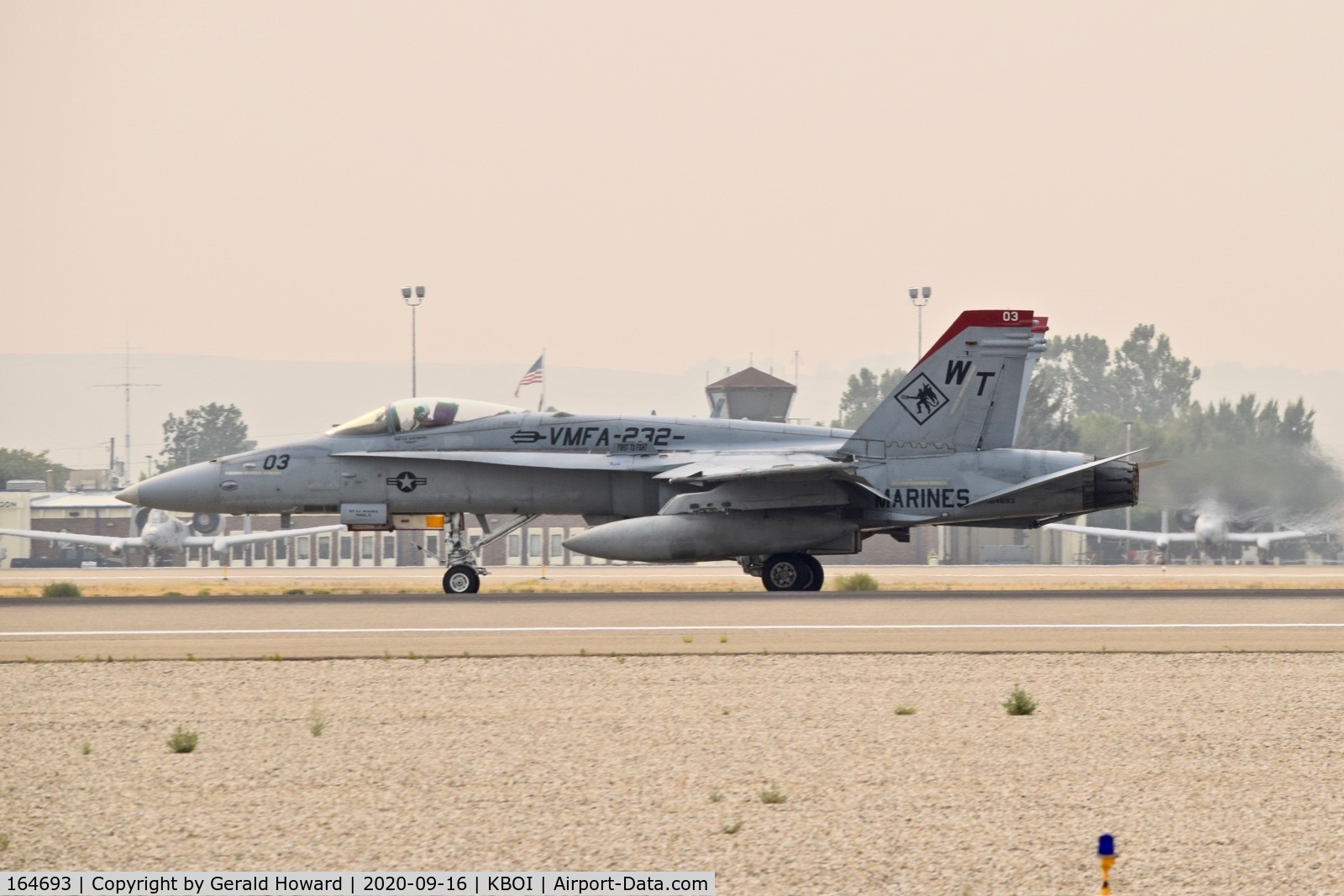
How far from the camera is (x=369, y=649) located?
16.2 metres

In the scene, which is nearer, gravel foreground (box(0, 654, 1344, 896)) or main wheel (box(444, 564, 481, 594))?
gravel foreground (box(0, 654, 1344, 896))

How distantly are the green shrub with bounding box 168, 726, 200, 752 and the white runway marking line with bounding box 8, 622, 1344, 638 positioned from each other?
7.51m

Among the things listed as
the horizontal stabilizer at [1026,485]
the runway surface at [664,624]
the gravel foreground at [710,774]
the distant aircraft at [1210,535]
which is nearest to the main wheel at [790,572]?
the runway surface at [664,624]

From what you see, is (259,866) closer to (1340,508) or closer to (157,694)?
(157,694)

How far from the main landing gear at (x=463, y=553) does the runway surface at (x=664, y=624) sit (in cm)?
117

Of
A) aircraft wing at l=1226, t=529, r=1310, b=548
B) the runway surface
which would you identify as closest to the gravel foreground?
the runway surface

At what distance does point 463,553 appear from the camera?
2603 centimetres

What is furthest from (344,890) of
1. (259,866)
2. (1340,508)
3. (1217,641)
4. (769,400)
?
(769,400)

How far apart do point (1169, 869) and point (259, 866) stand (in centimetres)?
425

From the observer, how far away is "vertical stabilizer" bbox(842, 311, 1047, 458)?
25312 millimetres

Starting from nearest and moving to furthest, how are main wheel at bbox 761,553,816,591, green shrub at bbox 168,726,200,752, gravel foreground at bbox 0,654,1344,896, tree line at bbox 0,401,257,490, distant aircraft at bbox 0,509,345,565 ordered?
gravel foreground at bbox 0,654,1344,896 < green shrub at bbox 168,726,200,752 < main wheel at bbox 761,553,816,591 < distant aircraft at bbox 0,509,345,565 < tree line at bbox 0,401,257,490

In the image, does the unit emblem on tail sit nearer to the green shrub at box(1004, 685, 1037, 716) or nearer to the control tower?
the green shrub at box(1004, 685, 1037, 716)
